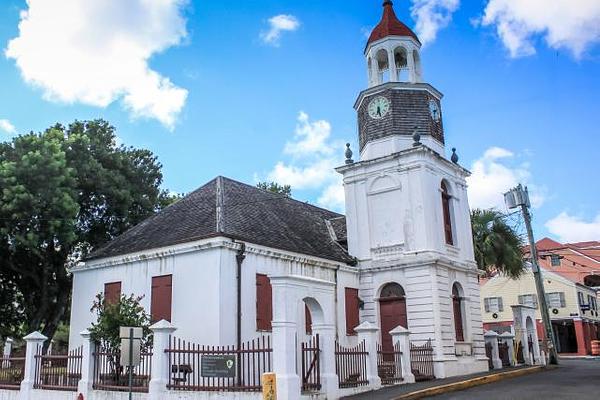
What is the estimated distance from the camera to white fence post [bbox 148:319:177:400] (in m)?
14.2

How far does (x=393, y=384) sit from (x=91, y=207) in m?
15.6

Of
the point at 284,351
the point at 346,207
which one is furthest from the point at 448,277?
the point at 284,351

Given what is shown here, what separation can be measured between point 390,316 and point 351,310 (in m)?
1.46

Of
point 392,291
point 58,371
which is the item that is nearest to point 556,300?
point 392,291

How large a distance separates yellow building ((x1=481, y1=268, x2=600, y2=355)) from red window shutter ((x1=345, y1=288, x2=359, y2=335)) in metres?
25.2

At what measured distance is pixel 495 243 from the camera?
2839cm

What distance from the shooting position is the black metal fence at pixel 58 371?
1647 cm

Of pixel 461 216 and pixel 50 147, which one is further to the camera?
pixel 461 216

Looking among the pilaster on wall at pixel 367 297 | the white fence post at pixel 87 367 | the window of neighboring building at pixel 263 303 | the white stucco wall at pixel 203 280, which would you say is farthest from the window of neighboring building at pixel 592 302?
the white fence post at pixel 87 367

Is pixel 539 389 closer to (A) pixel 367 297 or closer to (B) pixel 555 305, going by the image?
(A) pixel 367 297

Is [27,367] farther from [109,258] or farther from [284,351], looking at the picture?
[284,351]

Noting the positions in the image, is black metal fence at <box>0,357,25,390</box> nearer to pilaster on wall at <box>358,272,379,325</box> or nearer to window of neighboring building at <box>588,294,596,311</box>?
pilaster on wall at <box>358,272,379,325</box>

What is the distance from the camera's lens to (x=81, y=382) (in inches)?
620

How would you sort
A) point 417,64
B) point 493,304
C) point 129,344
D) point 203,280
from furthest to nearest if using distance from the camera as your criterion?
point 493,304 → point 417,64 → point 203,280 → point 129,344
